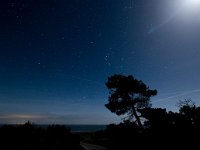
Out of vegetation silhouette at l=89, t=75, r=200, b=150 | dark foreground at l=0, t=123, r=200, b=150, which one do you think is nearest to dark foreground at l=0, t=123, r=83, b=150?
dark foreground at l=0, t=123, r=200, b=150

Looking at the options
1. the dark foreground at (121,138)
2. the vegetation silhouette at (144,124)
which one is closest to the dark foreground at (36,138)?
the dark foreground at (121,138)

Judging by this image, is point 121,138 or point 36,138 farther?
point 121,138

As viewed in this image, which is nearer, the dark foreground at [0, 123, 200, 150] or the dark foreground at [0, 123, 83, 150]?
the dark foreground at [0, 123, 83, 150]

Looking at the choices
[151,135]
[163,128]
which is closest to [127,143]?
[151,135]

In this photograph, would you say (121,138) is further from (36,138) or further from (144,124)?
(36,138)

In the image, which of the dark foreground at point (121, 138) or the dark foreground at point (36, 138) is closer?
the dark foreground at point (36, 138)

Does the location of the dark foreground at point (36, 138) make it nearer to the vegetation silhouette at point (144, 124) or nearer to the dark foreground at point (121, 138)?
the dark foreground at point (121, 138)

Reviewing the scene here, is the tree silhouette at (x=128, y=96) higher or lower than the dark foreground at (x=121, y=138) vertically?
higher

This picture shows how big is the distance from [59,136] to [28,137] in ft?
25.1

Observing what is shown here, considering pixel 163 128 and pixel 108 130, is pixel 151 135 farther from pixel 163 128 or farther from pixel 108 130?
pixel 108 130

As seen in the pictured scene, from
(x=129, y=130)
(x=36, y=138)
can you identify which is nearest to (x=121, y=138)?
(x=129, y=130)

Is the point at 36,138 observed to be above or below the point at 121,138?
above

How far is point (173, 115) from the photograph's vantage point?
77.8 ft

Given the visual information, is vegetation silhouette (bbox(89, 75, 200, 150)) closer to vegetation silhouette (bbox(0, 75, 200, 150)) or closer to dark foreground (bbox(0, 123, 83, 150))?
vegetation silhouette (bbox(0, 75, 200, 150))
